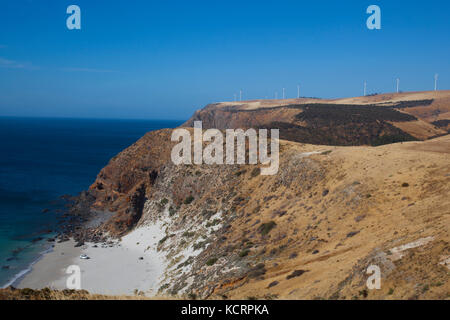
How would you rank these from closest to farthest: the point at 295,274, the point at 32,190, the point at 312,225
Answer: the point at 295,274
the point at 312,225
the point at 32,190

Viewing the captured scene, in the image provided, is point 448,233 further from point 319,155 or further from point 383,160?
point 319,155

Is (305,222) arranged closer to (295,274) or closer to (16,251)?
(295,274)

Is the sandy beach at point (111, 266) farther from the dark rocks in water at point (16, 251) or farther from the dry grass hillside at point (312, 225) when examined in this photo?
the dark rocks in water at point (16, 251)

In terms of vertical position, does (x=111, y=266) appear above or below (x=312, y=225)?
below

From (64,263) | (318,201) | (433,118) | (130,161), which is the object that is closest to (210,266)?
(318,201)

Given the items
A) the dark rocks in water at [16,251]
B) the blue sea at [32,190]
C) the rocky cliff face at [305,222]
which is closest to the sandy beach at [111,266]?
the rocky cliff face at [305,222]

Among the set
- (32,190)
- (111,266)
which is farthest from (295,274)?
(32,190)

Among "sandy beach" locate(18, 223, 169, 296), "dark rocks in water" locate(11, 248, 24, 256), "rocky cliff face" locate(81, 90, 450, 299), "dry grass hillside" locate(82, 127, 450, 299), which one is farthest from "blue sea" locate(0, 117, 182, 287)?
"dry grass hillside" locate(82, 127, 450, 299)
